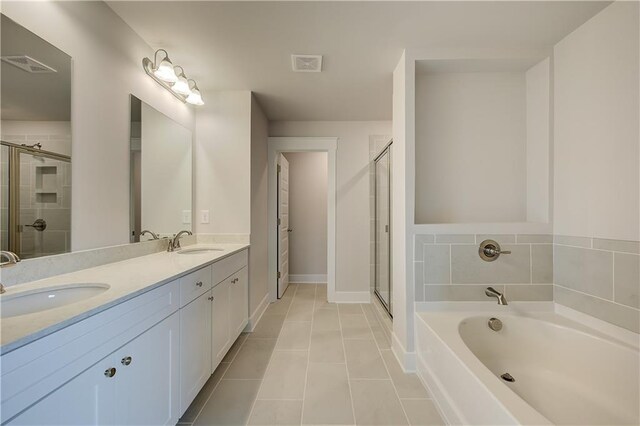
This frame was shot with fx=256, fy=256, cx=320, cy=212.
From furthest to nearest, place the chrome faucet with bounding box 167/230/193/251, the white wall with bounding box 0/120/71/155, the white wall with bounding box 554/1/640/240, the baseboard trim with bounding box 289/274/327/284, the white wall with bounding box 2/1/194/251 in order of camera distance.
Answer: the baseboard trim with bounding box 289/274/327/284
the chrome faucet with bounding box 167/230/193/251
the white wall with bounding box 554/1/640/240
the white wall with bounding box 2/1/194/251
the white wall with bounding box 0/120/71/155

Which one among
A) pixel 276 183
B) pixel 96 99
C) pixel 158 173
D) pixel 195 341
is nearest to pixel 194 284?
pixel 195 341

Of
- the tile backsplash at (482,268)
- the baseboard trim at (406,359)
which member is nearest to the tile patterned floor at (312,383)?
the baseboard trim at (406,359)

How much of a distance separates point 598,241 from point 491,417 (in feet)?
4.17

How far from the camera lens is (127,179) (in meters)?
1.62

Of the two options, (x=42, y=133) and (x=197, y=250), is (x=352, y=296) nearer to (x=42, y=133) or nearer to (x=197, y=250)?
(x=197, y=250)

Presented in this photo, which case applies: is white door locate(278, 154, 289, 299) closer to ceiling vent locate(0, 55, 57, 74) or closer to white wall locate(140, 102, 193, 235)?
white wall locate(140, 102, 193, 235)

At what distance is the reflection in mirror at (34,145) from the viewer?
0.99m

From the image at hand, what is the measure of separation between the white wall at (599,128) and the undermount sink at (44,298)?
254 centimetres

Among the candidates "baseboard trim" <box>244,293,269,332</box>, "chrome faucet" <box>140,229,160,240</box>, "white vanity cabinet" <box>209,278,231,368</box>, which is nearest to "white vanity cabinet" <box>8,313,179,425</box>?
"white vanity cabinet" <box>209,278,231,368</box>

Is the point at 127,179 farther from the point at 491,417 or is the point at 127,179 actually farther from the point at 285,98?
the point at 491,417

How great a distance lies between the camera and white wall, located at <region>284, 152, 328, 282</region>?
4.28 meters

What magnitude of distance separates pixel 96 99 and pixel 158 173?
0.64 metres

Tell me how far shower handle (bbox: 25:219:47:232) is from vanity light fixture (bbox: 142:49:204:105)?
3.93 feet

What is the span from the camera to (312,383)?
5.49 ft
